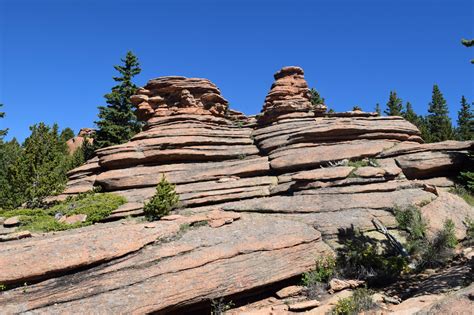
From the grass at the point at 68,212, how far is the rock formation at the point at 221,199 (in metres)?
0.91

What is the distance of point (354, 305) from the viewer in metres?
10.3

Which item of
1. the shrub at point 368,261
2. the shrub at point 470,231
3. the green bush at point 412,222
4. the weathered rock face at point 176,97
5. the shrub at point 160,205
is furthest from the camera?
the weathered rock face at point 176,97

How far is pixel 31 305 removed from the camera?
9773mm

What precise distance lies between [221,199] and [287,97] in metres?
19.7

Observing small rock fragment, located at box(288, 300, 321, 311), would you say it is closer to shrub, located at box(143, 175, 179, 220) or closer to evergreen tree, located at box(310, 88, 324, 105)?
shrub, located at box(143, 175, 179, 220)

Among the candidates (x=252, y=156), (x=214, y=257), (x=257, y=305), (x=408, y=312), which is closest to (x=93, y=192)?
(x=252, y=156)

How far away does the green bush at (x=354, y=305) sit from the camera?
10.1 meters

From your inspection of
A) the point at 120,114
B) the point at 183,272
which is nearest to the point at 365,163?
the point at 183,272

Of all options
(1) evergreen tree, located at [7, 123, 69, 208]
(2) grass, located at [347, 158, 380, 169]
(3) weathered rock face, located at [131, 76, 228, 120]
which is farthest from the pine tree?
(2) grass, located at [347, 158, 380, 169]

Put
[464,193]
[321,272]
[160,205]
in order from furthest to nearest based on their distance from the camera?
[464,193] < [160,205] < [321,272]

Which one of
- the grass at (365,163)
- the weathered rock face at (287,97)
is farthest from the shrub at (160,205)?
the weathered rock face at (287,97)

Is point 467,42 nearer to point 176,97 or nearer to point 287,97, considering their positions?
point 287,97

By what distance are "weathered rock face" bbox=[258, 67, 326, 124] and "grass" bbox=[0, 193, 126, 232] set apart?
18794 mm

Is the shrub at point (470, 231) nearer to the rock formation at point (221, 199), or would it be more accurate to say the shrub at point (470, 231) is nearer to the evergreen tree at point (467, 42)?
the rock formation at point (221, 199)
